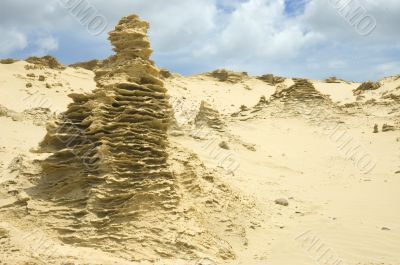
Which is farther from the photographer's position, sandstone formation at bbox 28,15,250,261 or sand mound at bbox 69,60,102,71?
sand mound at bbox 69,60,102,71

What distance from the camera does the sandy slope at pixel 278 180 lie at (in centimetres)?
557

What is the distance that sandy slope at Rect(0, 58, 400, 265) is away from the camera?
18.3 feet

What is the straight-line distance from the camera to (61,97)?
2050cm

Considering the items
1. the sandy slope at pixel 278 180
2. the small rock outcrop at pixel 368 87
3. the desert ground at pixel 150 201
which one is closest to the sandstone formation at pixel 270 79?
the small rock outcrop at pixel 368 87

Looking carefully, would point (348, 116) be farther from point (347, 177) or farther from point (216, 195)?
point (216, 195)

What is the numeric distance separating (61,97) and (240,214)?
1514 cm

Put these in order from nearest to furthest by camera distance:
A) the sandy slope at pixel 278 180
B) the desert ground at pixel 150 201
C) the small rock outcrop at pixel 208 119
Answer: the desert ground at pixel 150 201
the sandy slope at pixel 278 180
the small rock outcrop at pixel 208 119

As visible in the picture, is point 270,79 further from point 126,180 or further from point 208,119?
point 126,180

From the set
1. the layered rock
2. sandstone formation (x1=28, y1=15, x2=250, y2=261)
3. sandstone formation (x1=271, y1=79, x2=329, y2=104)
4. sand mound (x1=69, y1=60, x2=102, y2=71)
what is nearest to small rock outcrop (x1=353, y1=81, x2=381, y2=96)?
sandstone formation (x1=271, y1=79, x2=329, y2=104)

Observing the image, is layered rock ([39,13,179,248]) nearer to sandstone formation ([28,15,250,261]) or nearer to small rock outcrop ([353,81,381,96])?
sandstone formation ([28,15,250,261])

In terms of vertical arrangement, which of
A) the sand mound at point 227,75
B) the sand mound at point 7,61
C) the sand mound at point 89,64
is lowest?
the sand mound at point 7,61

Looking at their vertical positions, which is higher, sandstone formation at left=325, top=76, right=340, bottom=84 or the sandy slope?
sandstone formation at left=325, top=76, right=340, bottom=84

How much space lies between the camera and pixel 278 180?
405 inches

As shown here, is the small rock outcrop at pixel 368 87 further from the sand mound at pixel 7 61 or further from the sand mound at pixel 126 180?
the sand mound at pixel 126 180
